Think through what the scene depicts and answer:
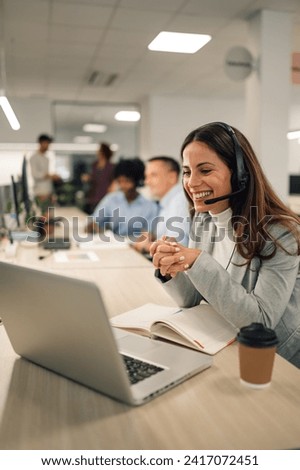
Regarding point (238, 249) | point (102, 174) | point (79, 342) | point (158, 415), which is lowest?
point (158, 415)

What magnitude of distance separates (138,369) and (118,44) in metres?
4.62

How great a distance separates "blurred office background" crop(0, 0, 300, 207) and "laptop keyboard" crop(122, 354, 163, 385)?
1924mm

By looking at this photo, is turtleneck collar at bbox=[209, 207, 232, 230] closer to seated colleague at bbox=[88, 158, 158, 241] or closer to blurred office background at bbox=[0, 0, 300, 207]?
blurred office background at bbox=[0, 0, 300, 207]

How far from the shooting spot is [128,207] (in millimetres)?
3875

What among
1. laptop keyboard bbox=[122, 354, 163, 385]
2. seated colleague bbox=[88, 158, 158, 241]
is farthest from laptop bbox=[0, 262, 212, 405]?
seated colleague bbox=[88, 158, 158, 241]

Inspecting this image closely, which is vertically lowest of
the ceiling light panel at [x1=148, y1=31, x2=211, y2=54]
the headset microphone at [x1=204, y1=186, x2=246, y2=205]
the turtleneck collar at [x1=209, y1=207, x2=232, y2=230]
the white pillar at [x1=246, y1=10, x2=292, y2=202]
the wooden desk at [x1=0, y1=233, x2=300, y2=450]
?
the wooden desk at [x1=0, y1=233, x2=300, y2=450]

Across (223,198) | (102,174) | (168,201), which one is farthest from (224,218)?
(102,174)

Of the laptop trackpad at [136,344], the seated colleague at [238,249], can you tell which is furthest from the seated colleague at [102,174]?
the laptop trackpad at [136,344]

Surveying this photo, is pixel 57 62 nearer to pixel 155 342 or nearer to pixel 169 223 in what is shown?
pixel 169 223

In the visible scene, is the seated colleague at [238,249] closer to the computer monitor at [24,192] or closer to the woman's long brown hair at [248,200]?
the woman's long brown hair at [248,200]

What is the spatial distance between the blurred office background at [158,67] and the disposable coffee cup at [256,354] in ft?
6.80

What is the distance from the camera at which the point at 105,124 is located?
40.9ft

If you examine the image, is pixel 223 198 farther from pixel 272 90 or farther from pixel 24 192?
pixel 272 90

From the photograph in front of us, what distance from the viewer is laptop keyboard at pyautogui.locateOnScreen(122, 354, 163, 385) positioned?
905 millimetres
